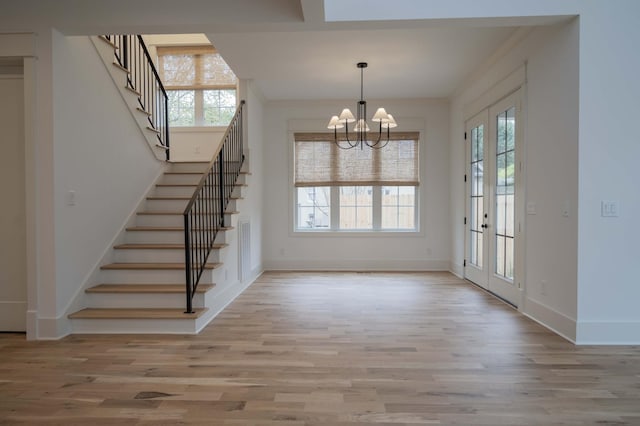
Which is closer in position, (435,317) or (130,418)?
(130,418)

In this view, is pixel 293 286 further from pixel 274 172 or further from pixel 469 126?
pixel 469 126

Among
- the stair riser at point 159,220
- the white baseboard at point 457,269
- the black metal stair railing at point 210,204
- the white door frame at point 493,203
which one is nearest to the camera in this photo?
the black metal stair railing at point 210,204

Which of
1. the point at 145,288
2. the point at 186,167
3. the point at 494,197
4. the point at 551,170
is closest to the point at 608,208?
the point at 551,170

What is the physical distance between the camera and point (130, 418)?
2.08 meters

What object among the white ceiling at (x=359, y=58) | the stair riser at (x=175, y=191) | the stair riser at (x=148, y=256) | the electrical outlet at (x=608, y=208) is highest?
the white ceiling at (x=359, y=58)

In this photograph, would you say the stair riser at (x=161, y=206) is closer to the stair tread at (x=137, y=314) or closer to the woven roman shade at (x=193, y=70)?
the stair tread at (x=137, y=314)

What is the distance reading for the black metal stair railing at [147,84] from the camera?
197 inches

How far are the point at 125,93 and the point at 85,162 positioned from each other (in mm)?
1159

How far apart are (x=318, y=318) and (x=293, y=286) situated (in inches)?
62.4

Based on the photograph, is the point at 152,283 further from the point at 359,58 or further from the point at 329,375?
the point at 359,58

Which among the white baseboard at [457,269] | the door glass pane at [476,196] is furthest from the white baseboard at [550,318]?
the white baseboard at [457,269]

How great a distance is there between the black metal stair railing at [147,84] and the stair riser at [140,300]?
2.33 meters

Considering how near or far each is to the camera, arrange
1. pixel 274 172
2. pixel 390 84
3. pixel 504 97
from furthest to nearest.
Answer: pixel 274 172 < pixel 390 84 < pixel 504 97

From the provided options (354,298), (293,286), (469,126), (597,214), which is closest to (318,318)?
(354,298)
